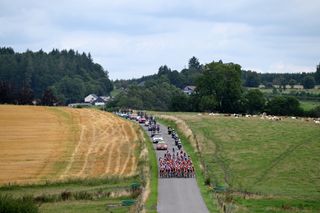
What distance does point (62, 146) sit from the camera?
73.6m

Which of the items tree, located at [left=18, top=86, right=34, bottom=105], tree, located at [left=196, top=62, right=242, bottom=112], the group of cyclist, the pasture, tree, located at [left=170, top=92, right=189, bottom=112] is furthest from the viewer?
tree, located at [left=170, top=92, right=189, bottom=112]

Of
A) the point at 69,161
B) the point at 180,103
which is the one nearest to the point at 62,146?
the point at 69,161

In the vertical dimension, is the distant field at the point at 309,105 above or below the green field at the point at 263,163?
above

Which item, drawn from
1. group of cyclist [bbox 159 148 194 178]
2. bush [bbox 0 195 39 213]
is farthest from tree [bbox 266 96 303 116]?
bush [bbox 0 195 39 213]

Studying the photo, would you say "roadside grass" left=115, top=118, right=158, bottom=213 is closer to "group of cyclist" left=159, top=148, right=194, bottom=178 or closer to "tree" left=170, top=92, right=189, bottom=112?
"group of cyclist" left=159, top=148, right=194, bottom=178

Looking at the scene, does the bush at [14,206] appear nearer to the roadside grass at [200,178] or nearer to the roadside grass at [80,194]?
the roadside grass at [80,194]

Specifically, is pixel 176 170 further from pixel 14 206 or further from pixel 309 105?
pixel 309 105

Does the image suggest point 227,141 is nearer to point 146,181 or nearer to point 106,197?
point 146,181

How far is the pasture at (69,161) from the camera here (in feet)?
153

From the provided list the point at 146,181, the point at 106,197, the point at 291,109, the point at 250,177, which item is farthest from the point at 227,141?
the point at 291,109

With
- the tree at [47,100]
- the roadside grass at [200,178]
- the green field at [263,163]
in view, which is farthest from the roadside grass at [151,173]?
the tree at [47,100]

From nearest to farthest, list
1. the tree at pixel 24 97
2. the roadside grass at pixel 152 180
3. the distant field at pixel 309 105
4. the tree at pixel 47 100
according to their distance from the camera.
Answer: the roadside grass at pixel 152 180 → the tree at pixel 24 97 → the tree at pixel 47 100 → the distant field at pixel 309 105

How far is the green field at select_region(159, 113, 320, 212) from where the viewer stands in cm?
4544

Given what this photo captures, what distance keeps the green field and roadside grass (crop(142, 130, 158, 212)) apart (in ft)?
15.2
